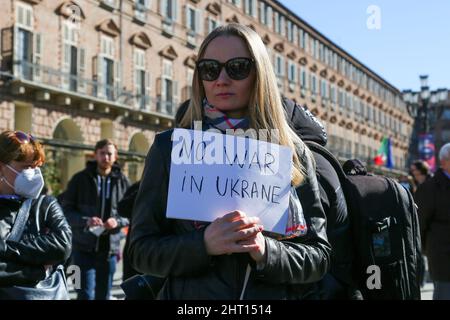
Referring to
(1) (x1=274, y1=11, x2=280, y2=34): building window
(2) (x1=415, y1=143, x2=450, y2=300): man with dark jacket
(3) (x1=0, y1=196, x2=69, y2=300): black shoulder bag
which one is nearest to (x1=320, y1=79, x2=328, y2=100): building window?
(1) (x1=274, y1=11, x2=280, y2=34): building window

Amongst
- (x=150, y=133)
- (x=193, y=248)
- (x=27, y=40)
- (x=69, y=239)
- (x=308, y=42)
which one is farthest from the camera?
(x=308, y=42)

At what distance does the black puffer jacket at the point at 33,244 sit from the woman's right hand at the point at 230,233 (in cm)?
186

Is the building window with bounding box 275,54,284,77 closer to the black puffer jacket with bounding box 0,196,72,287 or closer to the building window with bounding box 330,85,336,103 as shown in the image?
the building window with bounding box 330,85,336,103

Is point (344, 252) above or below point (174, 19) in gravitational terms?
below

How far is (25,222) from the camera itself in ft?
11.3

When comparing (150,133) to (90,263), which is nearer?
(90,263)

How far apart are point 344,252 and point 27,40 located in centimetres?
1976

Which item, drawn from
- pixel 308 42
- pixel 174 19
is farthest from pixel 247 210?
pixel 308 42

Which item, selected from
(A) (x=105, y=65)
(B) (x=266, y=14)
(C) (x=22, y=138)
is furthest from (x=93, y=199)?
(B) (x=266, y=14)

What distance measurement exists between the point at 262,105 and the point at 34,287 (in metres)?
1.92

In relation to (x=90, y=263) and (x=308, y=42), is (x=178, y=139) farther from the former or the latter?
(x=308, y=42)

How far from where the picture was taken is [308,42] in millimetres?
44844

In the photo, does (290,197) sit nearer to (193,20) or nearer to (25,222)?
(25,222)

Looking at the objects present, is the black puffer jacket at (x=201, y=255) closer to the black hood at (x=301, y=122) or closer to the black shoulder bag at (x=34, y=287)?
Result: the black hood at (x=301, y=122)
